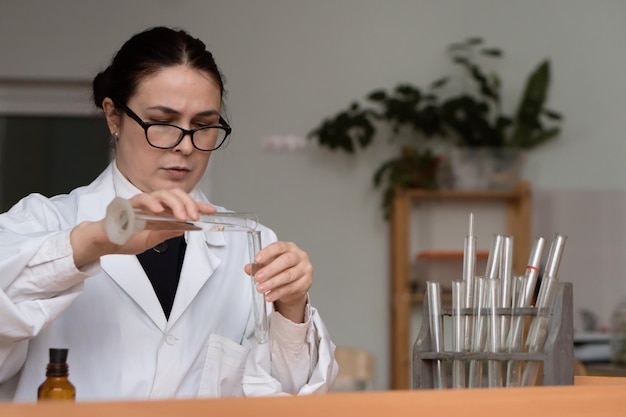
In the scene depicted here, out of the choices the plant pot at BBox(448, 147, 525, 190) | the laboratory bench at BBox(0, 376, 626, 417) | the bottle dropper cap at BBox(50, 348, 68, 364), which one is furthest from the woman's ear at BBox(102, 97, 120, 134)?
the plant pot at BBox(448, 147, 525, 190)

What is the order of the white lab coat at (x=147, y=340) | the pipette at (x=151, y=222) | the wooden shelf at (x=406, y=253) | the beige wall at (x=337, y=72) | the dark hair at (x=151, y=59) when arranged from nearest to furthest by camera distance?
the pipette at (x=151, y=222)
the white lab coat at (x=147, y=340)
the dark hair at (x=151, y=59)
the wooden shelf at (x=406, y=253)
the beige wall at (x=337, y=72)

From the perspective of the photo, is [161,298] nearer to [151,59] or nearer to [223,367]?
[223,367]

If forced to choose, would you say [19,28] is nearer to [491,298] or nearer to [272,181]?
[272,181]

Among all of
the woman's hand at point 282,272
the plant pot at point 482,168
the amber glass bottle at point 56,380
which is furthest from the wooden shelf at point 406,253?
the amber glass bottle at point 56,380

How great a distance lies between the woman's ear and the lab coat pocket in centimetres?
41

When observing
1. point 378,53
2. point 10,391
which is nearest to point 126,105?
point 10,391

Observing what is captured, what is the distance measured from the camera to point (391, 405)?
87 centimetres

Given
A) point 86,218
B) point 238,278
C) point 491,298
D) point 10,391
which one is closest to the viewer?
point 491,298

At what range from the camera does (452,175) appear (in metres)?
4.57

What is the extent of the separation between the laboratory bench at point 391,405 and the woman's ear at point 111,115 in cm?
85

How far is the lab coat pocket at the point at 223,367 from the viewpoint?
4.90ft

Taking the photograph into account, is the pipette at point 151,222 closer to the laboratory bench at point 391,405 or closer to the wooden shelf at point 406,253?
the laboratory bench at point 391,405

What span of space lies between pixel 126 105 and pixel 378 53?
342cm

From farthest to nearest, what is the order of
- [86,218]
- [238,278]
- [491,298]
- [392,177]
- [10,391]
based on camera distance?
[392,177] → [238,278] → [86,218] → [10,391] → [491,298]
